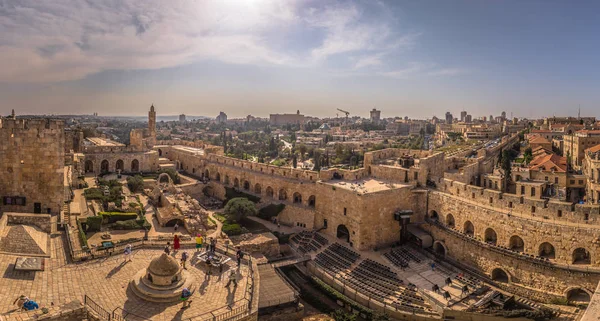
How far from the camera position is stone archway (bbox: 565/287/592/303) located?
1977 cm

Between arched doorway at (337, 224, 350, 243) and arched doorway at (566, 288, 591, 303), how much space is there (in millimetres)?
13042

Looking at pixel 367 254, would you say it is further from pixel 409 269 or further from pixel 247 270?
pixel 247 270

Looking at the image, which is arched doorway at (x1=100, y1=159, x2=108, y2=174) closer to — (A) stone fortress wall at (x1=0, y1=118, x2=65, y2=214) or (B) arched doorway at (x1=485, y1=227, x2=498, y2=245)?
(A) stone fortress wall at (x1=0, y1=118, x2=65, y2=214)

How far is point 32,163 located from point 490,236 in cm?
2483

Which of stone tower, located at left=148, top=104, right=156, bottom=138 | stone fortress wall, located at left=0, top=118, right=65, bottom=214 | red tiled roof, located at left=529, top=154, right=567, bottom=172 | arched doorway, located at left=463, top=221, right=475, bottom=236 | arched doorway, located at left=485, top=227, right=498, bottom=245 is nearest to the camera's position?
stone fortress wall, located at left=0, top=118, right=65, bottom=214

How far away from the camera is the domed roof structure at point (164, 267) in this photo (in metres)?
14.3

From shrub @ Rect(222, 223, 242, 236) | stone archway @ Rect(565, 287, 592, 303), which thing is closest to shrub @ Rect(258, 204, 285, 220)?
shrub @ Rect(222, 223, 242, 236)

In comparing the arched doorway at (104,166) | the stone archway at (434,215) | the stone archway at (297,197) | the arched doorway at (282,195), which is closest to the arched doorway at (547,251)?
the stone archway at (434,215)

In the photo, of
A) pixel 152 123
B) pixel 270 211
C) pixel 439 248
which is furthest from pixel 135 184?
pixel 439 248

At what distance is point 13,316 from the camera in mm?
10969

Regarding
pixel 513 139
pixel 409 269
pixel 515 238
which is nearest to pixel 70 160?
pixel 409 269

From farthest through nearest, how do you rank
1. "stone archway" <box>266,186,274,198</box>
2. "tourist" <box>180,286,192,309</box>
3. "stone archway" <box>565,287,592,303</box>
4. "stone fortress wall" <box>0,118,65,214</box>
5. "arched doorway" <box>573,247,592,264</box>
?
"stone archway" <box>266,186,274,198</box> < "arched doorway" <box>573,247,592,264</box> < "stone archway" <box>565,287,592,303</box> < "stone fortress wall" <box>0,118,65,214</box> < "tourist" <box>180,286,192,309</box>

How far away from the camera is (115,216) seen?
25500mm

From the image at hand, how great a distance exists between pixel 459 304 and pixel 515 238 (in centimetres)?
537
